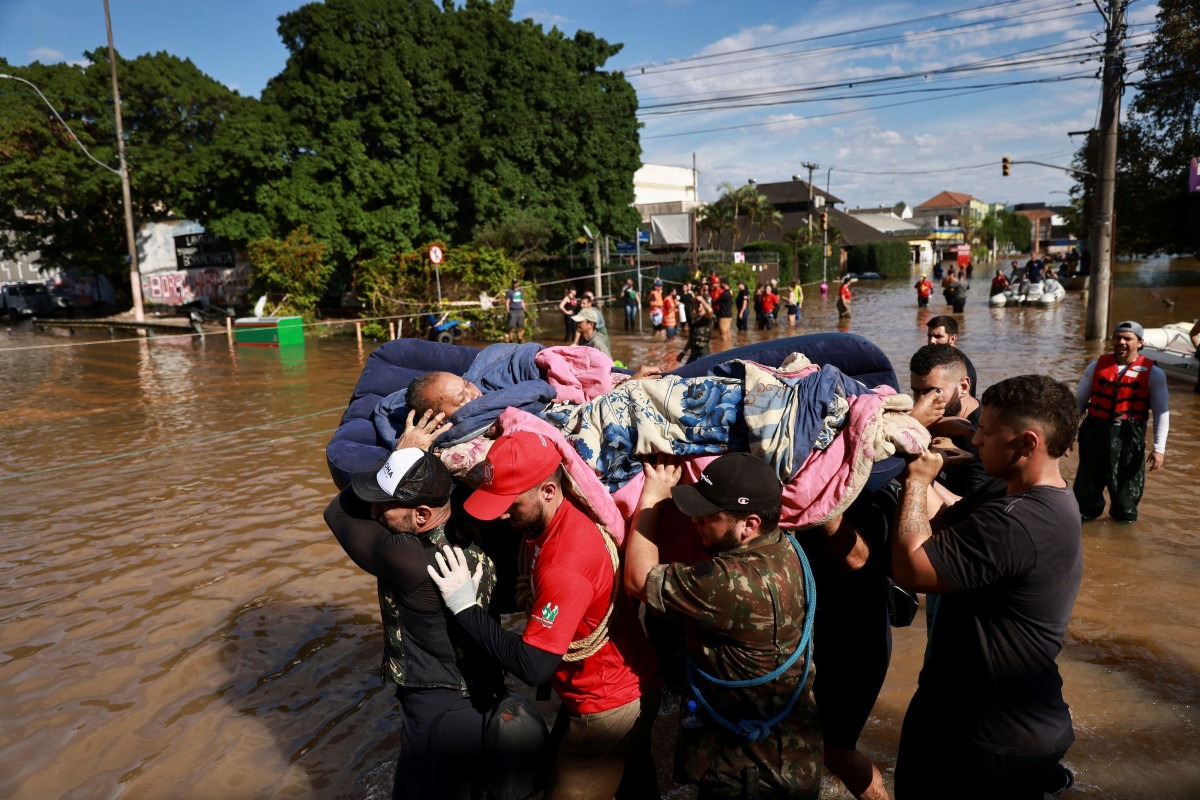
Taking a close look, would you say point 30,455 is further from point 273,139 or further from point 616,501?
point 273,139

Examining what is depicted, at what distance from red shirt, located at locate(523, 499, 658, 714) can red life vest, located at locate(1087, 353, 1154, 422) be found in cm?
517

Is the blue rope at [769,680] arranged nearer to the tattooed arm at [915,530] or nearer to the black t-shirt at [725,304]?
the tattooed arm at [915,530]

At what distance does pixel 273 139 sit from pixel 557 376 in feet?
81.5

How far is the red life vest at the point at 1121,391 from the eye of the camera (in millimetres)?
5934

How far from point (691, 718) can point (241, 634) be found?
3872 mm

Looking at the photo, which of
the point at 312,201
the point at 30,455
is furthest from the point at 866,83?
the point at 30,455

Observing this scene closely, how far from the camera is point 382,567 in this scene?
8.48ft

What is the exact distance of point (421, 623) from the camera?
263 centimetres

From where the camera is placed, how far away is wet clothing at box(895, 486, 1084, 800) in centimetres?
225

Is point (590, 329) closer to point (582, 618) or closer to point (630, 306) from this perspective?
point (582, 618)

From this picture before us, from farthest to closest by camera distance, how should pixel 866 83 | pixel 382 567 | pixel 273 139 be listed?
pixel 273 139, pixel 866 83, pixel 382 567

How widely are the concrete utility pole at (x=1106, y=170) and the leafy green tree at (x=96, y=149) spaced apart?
89.9ft

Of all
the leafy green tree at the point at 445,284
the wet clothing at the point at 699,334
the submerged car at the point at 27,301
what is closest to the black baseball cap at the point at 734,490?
the wet clothing at the point at 699,334

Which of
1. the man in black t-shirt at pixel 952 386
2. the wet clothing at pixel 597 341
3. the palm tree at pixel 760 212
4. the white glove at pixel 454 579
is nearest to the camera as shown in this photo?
the white glove at pixel 454 579
